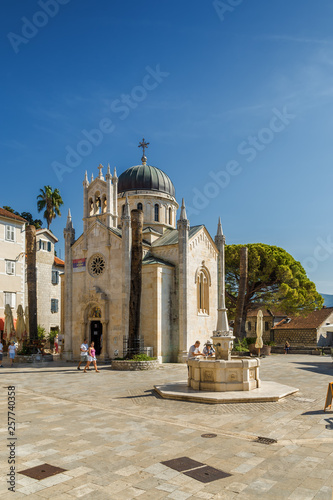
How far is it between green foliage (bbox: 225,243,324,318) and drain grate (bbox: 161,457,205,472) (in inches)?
1358

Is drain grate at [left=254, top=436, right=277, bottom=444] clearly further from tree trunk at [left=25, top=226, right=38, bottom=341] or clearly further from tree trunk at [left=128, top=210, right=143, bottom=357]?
tree trunk at [left=25, top=226, right=38, bottom=341]

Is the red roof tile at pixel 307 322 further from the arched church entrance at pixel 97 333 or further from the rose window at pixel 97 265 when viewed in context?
the rose window at pixel 97 265

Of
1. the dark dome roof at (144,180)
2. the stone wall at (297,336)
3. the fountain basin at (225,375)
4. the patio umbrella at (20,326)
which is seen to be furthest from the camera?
the stone wall at (297,336)

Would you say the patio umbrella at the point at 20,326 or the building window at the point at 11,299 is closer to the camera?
the patio umbrella at the point at 20,326

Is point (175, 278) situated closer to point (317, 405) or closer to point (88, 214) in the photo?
point (88, 214)

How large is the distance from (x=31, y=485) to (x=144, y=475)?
1847 millimetres

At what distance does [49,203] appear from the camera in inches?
2372

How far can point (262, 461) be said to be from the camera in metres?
7.94

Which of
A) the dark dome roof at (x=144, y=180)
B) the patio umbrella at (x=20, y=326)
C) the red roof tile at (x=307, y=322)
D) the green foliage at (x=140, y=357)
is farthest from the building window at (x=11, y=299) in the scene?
the red roof tile at (x=307, y=322)

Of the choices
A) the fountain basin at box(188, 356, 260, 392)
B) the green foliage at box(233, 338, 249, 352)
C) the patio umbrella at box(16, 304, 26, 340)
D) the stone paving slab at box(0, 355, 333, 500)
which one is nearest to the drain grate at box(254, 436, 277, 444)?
the stone paving slab at box(0, 355, 333, 500)

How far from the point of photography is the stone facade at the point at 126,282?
30344 mm

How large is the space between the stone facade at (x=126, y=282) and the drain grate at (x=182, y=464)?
21668mm

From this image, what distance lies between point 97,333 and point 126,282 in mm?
5594

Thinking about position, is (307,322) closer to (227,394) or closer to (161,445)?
(227,394)
